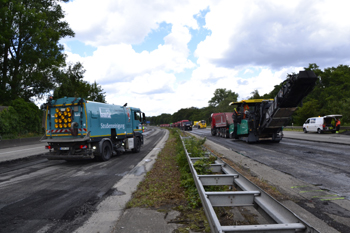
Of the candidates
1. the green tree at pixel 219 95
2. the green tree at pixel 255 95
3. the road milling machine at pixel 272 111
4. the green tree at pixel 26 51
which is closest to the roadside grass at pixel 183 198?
the road milling machine at pixel 272 111

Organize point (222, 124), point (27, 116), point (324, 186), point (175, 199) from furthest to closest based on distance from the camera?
point (222, 124) → point (27, 116) → point (324, 186) → point (175, 199)

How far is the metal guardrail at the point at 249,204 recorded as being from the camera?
2.74m

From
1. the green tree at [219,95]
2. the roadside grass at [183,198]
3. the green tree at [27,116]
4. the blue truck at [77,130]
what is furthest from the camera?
the green tree at [219,95]

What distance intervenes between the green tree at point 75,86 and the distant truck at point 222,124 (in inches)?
640

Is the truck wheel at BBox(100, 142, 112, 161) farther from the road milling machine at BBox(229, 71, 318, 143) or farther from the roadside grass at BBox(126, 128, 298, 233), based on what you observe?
the road milling machine at BBox(229, 71, 318, 143)

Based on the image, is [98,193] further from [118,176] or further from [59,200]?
[118,176]

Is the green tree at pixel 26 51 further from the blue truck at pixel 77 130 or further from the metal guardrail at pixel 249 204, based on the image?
the metal guardrail at pixel 249 204

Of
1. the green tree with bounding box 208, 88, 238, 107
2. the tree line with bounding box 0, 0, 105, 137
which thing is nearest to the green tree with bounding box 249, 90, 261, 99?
the green tree with bounding box 208, 88, 238, 107

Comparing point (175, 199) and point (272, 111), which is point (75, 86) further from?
point (175, 199)

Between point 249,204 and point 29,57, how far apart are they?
30.8 meters

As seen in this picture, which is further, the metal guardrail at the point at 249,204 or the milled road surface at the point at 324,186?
the milled road surface at the point at 324,186

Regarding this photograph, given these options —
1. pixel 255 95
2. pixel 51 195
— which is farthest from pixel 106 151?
pixel 255 95

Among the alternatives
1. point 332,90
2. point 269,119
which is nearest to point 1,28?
point 269,119

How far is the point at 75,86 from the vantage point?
3806 cm
